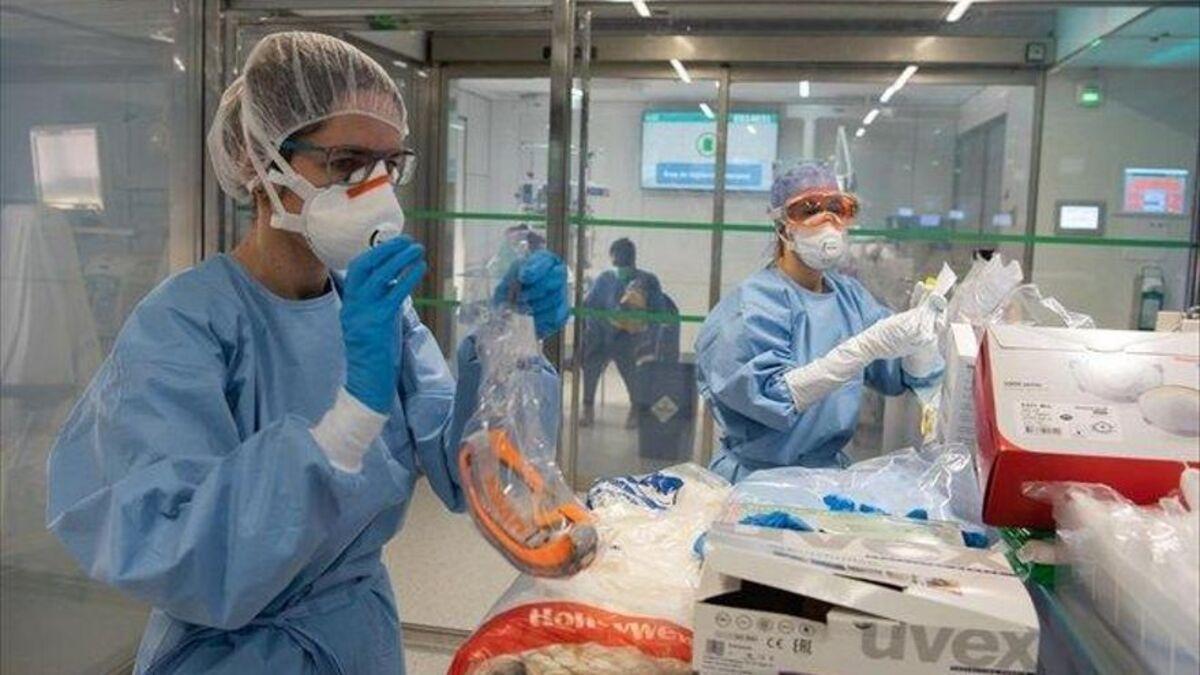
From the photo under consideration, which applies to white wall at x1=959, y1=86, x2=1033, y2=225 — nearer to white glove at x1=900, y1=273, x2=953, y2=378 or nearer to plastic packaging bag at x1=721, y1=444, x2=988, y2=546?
white glove at x1=900, y1=273, x2=953, y2=378

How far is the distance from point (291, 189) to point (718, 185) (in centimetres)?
227

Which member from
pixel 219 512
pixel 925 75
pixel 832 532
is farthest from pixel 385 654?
pixel 925 75

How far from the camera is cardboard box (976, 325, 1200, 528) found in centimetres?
77

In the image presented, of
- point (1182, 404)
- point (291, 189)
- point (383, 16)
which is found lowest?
point (1182, 404)

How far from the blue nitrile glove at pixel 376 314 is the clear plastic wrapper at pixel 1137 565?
0.63 metres

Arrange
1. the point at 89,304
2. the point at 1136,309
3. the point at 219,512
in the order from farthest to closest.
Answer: the point at 1136,309, the point at 89,304, the point at 219,512

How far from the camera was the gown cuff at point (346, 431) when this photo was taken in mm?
1002

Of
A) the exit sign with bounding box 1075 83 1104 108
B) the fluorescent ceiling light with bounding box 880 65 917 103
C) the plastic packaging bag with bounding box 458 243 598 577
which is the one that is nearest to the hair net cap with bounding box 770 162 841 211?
the plastic packaging bag with bounding box 458 243 598 577

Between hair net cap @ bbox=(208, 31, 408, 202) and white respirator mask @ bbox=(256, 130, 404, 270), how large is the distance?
0.03 m

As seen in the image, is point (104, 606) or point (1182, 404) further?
point (104, 606)

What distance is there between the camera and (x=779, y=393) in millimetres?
2045

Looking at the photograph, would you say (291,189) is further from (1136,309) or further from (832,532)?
(1136,309)

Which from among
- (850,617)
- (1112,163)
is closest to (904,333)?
(850,617)

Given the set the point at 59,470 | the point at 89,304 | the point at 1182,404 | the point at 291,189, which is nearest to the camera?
the point at 1182,404
